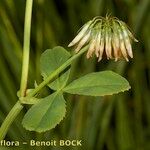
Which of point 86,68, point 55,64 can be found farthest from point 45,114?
point 86,68

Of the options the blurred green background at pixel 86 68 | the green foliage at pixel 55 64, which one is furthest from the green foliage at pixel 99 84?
the blurred green background at pixel 86 68

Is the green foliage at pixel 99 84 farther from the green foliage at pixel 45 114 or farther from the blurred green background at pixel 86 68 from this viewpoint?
the blurred green background at pixel 86 68

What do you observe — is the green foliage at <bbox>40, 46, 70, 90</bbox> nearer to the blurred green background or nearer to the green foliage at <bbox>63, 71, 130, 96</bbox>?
the green foliage at <bbox>63, 71, 130, 96</bbox>

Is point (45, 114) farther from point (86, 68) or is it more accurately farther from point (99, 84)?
point (86, 68)

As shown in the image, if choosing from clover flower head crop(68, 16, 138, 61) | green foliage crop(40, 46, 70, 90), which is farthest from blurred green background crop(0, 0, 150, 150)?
clover flower head crop(68, 16, 138, 61)

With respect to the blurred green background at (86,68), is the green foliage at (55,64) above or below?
above

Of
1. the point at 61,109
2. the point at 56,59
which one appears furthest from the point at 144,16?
the point at 61,109
